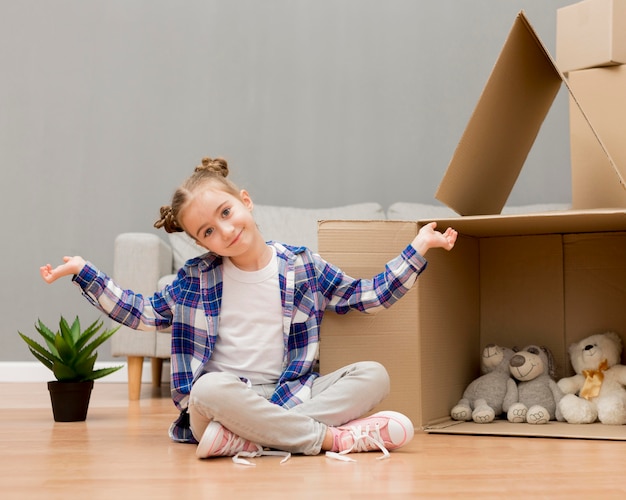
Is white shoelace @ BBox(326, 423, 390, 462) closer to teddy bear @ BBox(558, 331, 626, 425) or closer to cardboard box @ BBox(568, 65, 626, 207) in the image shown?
teddy bear @ BBox(558, 331, 626, 425)

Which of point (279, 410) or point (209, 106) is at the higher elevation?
point (209, 106)

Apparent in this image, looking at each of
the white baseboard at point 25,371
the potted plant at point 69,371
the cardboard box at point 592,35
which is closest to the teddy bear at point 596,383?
the cardboard box at point 592,35

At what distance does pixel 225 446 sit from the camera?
4.09ft

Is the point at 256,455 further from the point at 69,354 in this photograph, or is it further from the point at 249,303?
the point at 69,354

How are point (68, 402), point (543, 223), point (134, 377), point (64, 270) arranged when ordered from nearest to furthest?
point (64, 270) → point (543, 223) → point (68, 402) → point (134, 377)

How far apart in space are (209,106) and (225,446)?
5.64 ft

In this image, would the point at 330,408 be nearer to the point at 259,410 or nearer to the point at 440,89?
the point at 259,410

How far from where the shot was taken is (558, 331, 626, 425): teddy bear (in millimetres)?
1562

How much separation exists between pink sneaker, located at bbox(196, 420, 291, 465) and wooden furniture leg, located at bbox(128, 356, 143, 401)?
102cm

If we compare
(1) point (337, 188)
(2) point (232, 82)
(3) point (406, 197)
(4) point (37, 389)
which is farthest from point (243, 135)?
(4) point (37, 389)

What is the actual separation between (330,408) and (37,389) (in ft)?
4.72

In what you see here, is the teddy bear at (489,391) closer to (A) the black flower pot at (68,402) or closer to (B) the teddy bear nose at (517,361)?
(B) the teddy bear nose at (517,361)

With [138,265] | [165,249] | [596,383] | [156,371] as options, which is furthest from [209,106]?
[596,383]

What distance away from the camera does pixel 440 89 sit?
272 centimetres
